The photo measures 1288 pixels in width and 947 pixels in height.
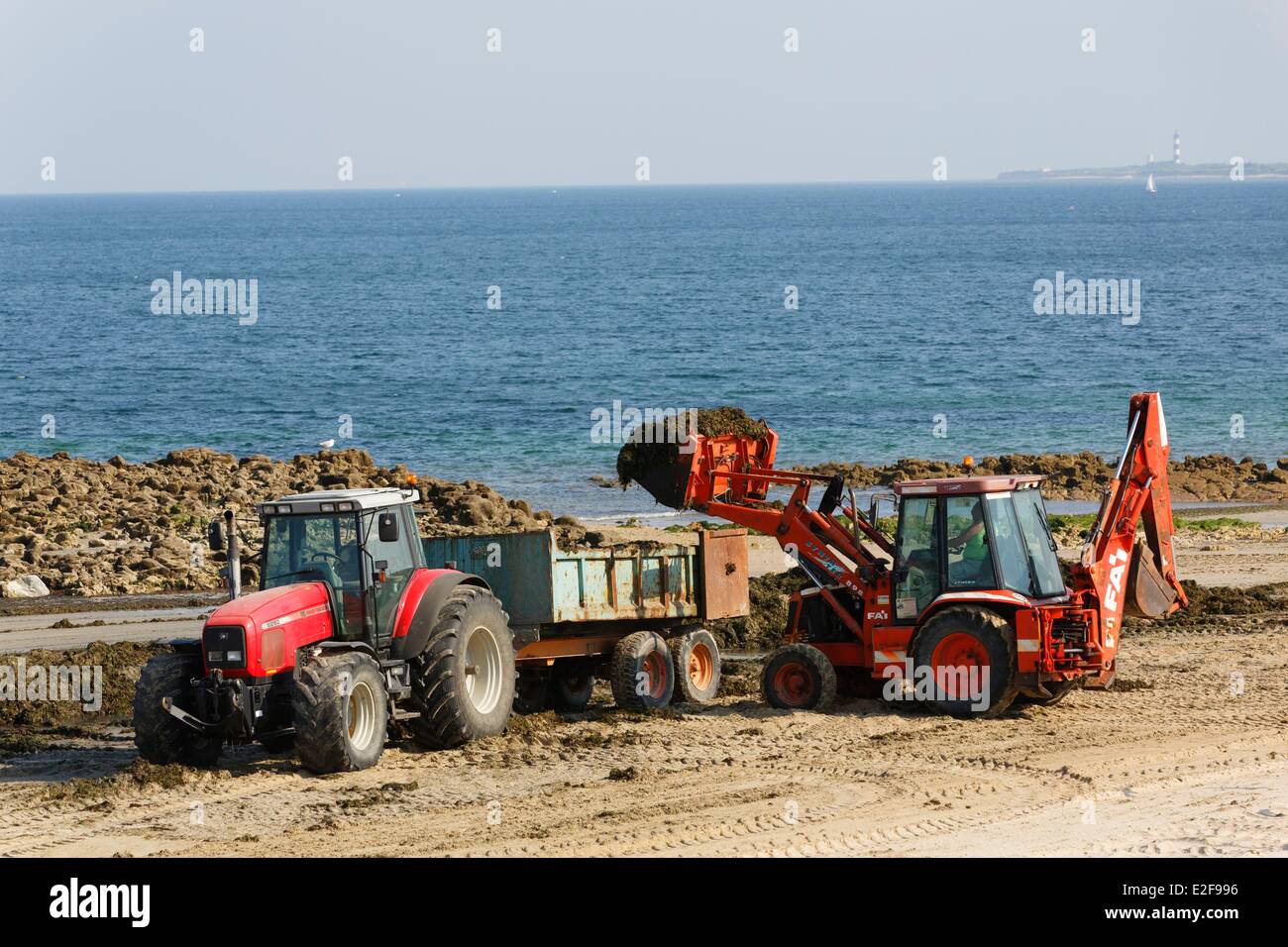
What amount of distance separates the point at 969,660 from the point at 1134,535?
231 centimetres

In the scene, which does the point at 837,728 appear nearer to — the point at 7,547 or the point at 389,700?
Result: the point at 389,700

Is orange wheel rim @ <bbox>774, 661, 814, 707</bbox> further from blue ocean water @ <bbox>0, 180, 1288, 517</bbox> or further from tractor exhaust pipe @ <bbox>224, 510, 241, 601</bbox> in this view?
blue ocean water @ <bbox>0, 180, 1288, 517</bbox>

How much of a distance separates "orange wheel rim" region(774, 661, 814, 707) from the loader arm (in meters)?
2.85

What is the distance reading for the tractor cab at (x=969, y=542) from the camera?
52.3 ft

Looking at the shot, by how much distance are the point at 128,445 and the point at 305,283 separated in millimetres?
68624

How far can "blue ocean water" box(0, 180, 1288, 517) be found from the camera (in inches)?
1998

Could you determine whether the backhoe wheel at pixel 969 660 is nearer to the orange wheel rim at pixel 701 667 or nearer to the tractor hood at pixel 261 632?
the orange wheel rim at pixel 701 667

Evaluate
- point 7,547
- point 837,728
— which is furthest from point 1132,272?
point 837,728

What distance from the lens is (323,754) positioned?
44.5 feet

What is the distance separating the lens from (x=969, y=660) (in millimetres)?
15953

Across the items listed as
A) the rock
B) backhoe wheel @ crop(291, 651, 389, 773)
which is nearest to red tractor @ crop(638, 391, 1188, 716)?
backhoe wheel @ crop(291, 651, 389, 773)

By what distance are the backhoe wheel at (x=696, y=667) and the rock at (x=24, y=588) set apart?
13.7 metres

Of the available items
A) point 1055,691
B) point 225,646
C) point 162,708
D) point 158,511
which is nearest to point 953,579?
point 1055,691

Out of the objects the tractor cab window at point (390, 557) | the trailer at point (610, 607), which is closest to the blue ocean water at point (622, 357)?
the trailer at point (610, 607)
